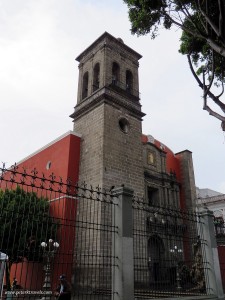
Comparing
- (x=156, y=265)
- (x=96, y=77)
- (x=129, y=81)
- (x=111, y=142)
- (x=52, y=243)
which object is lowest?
(x=156, y=265)

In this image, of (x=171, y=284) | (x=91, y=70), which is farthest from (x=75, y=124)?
(x=171, y=284)

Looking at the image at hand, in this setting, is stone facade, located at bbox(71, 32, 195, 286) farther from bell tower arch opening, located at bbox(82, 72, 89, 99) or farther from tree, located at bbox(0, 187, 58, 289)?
tree, located at bbox(0, 187, 58, 289)

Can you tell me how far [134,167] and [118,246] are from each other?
40.8ft

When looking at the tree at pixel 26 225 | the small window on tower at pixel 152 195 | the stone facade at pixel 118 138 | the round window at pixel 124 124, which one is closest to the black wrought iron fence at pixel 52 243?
the tree at pixel 26 225

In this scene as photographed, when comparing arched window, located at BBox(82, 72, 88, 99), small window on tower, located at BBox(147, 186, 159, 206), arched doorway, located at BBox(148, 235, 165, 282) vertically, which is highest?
arched window, located at BBox(82, 72, 88, 99)

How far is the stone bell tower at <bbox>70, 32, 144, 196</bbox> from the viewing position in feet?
54.0

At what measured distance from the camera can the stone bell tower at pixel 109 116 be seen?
16.5 meters

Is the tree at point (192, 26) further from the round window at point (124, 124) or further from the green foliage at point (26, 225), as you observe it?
the round window at point (124, 124)

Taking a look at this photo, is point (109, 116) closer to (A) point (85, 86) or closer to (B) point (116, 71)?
(B) point (116, 71)

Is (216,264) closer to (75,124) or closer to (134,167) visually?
(134,167)

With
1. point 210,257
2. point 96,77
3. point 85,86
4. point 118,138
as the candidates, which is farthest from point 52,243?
point 85,86

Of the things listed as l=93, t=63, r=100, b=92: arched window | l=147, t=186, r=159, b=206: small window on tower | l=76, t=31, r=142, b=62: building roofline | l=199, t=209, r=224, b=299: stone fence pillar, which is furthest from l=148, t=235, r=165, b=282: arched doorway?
l=76, t=31, r=142, b=62: building roofline

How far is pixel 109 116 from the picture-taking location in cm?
1741

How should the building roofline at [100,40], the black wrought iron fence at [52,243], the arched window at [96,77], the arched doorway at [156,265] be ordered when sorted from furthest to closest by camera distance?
the building roofline at [100,40] → the arched window at [96,77] → the arched doorway at [156,265] → the black wrought iron fence at [52,243]
